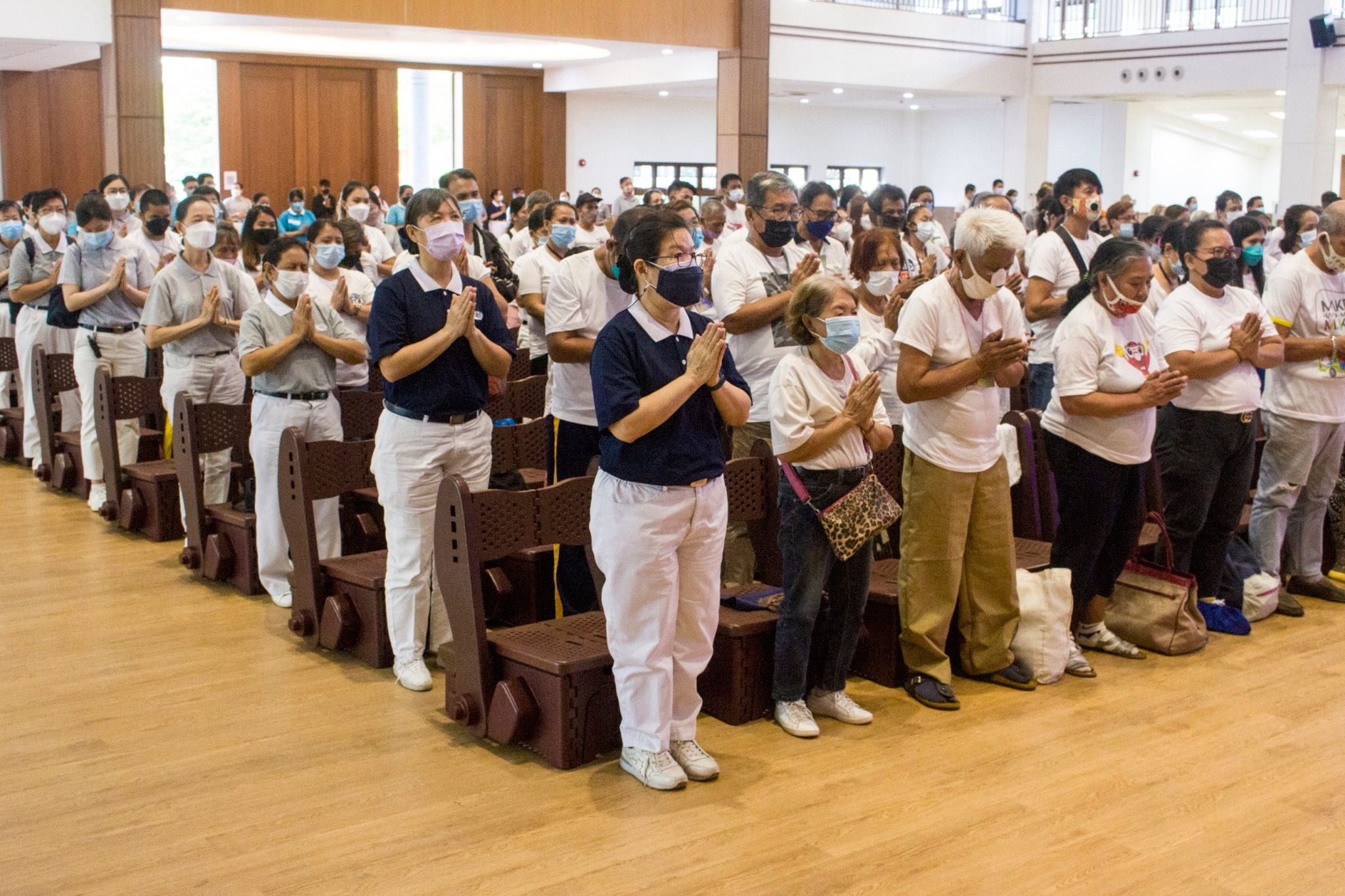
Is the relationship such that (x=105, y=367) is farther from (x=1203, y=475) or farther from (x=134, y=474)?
(x=1203, y=475)

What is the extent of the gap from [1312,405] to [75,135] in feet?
60.3

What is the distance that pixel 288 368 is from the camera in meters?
5.37

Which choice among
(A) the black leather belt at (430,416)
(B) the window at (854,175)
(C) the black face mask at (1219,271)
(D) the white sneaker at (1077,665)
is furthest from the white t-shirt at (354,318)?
(B) the window at (854,175)

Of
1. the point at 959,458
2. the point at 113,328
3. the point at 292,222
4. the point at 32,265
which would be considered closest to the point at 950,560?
the point at 959,458

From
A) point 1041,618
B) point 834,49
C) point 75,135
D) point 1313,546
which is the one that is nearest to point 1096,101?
point 834,49

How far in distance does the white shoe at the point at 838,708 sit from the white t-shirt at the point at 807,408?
762 mm

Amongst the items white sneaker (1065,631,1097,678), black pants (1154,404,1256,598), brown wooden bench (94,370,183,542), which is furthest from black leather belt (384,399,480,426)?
black pants (1154,404,1256,598)

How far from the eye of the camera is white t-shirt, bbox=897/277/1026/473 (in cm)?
438

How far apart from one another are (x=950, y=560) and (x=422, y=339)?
1.86 meters

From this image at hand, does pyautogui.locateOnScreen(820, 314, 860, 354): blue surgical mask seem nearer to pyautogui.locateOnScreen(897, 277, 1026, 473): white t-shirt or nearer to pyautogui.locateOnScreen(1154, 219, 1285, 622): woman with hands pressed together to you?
pyautogui.locateOnScreen(897, 277, 1026, 473): white t-shirt

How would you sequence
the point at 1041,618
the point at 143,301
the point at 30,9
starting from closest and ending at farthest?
the point at 1041,618, the point at 143,301, the point at 30,9

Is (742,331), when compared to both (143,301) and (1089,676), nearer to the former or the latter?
(1089,676)

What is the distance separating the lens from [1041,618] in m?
4.73

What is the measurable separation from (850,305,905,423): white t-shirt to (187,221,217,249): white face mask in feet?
9.89
